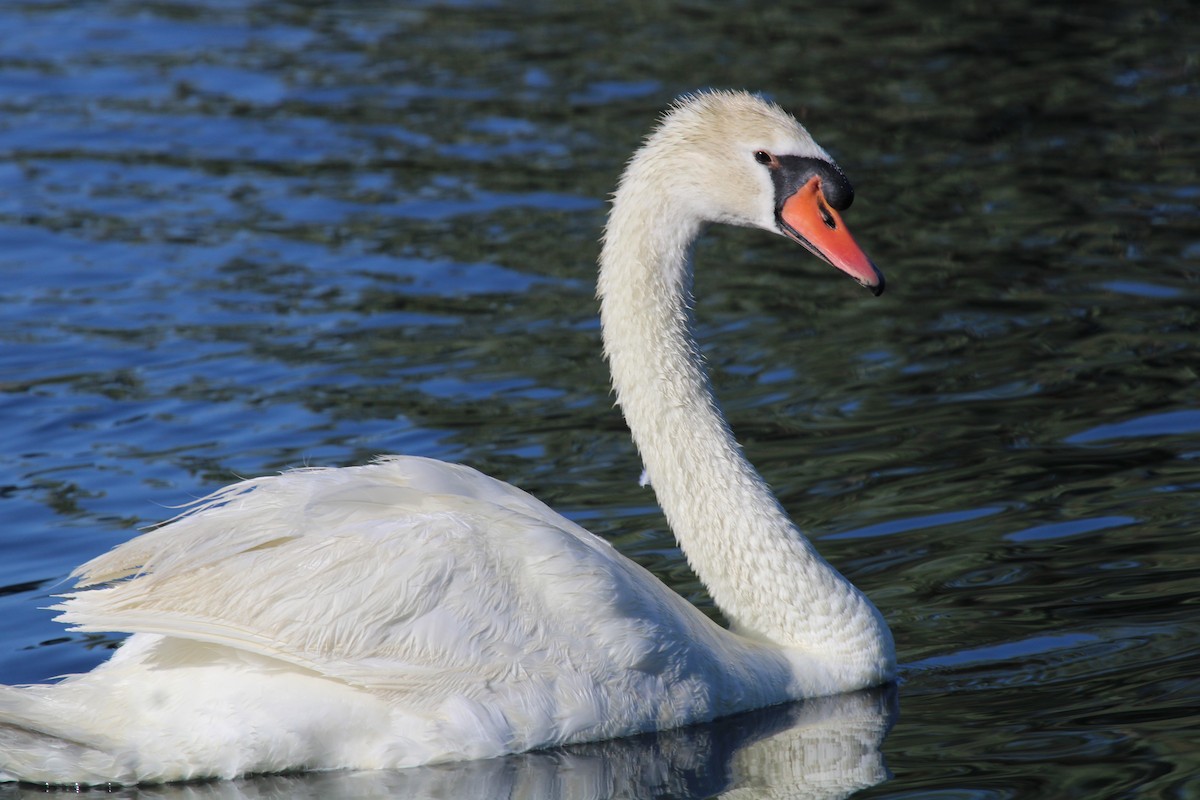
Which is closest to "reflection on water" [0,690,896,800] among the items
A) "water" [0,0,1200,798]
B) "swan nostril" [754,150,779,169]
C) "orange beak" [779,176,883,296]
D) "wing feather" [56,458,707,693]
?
"water" [0,0,1200,798]

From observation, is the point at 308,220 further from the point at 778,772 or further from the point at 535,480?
the point at 778,772

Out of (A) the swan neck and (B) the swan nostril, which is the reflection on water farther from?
(B) the swan nostril

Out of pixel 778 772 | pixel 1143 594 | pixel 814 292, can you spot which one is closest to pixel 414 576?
pixel 778 772

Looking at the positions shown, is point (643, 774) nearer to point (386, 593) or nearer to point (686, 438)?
point (386, 593)

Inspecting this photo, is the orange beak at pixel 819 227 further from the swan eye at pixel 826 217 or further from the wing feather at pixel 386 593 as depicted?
the wing feather at pixel 386 593

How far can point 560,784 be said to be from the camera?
6.64 metres

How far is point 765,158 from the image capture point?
308 inches

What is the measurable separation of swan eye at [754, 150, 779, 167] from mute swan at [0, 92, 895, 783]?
162cm

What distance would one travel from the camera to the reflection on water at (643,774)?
654cm

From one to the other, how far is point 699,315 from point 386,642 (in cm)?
621

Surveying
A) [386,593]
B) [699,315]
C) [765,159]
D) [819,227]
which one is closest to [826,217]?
[819,227]

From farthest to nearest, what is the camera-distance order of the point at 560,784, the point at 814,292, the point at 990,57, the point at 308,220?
the point at 990,57 < the point at 308,220 < the point at 814,292 < the point at 560,784

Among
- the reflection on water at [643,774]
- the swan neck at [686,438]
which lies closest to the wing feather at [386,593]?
the reflection on water at [643,774]

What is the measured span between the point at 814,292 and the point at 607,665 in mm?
6493
